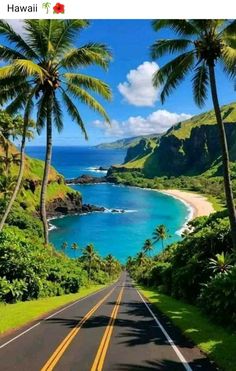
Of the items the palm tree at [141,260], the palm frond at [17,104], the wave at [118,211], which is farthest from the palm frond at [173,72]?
the wave at [118,211]

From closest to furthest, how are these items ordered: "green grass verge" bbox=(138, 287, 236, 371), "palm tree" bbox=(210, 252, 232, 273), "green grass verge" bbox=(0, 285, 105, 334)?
"green grass verge" bbox=(138, 287, 236, 371)
"green grass verge" bbox=(0, 285, 105, 334)
"palm tree" bbox=(210, 252, 232, 273)

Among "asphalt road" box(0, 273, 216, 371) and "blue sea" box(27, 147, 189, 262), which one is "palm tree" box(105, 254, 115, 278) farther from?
"asphalt road" box(0, 273, 216, 371)

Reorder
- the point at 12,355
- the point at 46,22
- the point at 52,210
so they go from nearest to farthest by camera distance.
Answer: the point at 12,355
the point at 46,22
the point at 52,210

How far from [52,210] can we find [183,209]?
55.0 meters

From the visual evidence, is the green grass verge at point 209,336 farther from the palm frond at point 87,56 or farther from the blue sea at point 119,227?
the blue sea at point 119,227

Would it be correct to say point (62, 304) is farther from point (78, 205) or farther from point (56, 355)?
point (78, 205)

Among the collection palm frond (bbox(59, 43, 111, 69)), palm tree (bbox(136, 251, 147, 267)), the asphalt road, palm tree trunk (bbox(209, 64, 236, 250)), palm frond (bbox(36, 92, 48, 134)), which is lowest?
the asphalt road

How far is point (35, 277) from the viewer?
94.0ft

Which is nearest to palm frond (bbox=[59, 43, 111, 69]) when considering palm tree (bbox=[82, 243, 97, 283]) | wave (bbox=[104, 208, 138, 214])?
palm tree (bbox=[82, 243, 97, 283])

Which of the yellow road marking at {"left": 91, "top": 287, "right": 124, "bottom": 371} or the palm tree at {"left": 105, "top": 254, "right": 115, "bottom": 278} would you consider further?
the palm tree at {"left": 105, "top": 254, "right": 115, "bottom": 278}

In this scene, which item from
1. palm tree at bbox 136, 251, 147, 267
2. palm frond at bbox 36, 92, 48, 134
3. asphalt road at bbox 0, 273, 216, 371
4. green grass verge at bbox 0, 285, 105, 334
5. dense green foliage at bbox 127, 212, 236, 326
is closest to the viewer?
asphalt road at bbox 0, 273, 216, 371

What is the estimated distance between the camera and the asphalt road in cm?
1143

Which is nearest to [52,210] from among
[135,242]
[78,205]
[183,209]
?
[78,205]

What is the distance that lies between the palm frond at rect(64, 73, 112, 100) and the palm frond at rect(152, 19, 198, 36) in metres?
3.82
